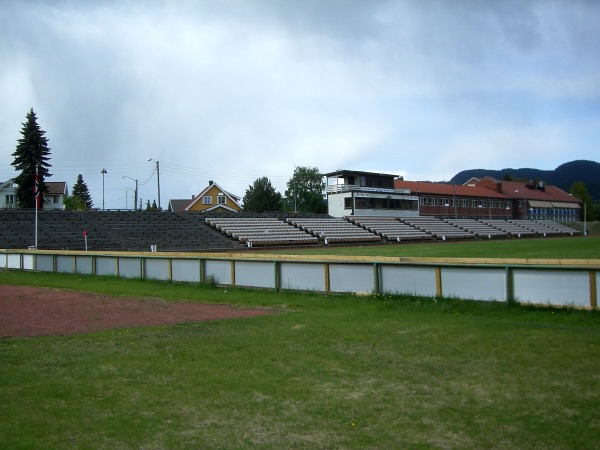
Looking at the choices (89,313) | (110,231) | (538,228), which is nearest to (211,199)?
(110,231)

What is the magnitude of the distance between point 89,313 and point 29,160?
62.0m

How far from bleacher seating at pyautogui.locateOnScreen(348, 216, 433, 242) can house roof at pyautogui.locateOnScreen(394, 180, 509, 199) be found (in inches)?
590

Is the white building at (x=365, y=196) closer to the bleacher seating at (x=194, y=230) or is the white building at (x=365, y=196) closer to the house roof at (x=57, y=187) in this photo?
the bleacher seating at (x=194, y=230)

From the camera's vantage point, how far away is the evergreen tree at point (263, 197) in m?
104

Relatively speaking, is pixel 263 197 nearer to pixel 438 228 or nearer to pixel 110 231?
pixel 438 228

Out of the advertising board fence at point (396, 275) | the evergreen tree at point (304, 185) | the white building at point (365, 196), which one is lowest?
the advertising board fence at point (396, 275)

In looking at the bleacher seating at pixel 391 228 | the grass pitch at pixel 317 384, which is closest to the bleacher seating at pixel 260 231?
the bleacher seating at pixel 391 228

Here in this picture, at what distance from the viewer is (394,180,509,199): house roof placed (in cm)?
8969

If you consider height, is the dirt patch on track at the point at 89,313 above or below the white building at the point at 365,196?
below

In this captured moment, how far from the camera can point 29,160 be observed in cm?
6812

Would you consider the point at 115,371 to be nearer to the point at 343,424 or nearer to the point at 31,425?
the point at 31,425

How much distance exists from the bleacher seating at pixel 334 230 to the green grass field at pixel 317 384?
4807 centimetres

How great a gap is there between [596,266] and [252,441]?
28.1ft

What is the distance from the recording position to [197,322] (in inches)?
463
